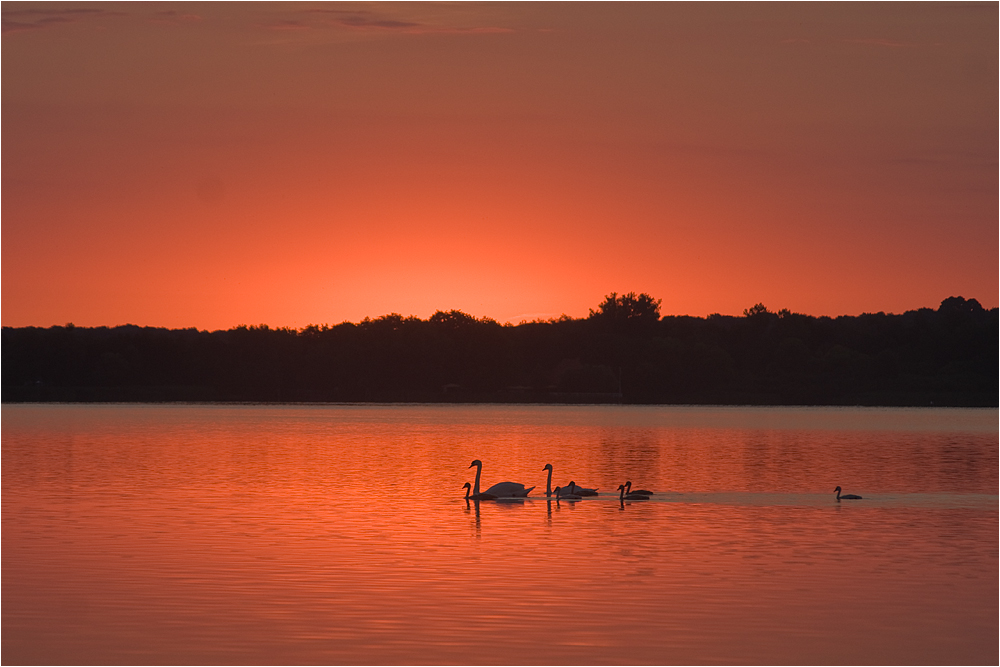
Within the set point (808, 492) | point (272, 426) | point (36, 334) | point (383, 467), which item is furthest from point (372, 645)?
point (36, 334)

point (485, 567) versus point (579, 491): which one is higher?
point (579, 491)

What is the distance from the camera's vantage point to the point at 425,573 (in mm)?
23281

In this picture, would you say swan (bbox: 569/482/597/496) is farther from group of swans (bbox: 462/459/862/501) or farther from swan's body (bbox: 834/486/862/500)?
swan's body (bbox: 834/486/862/500)

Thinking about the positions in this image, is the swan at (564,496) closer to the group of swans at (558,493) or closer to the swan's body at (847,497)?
the group of swans at (558,493)

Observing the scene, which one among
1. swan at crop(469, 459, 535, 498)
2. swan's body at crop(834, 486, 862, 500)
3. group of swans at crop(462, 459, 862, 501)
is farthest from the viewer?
swan at crop(469, 459, 535, 498)

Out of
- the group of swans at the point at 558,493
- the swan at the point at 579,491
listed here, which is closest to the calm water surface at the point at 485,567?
the group of swans at the point at 558,493

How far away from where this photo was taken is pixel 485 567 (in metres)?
24.1

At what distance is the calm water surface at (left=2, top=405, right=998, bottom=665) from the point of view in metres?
17.7

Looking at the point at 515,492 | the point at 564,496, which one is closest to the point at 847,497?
the point at 564,496

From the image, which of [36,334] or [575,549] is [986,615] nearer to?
[575,549]

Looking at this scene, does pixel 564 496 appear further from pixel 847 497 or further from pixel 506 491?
pixel 847 497

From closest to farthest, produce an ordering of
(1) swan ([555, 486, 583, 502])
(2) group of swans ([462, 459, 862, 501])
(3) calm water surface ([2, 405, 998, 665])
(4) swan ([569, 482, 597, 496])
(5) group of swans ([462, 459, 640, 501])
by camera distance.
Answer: (3) calm water surface ([2, 405, 998, 665])
(2) group of swans ([462, 459, 862, 501])
(5) group of swans ([462, 459, 640, 501])
(1) swan ([555, 486, 583, 502])
(4) swan ([569, 482, 597, 496])

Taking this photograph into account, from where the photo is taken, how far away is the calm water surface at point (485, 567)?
17.7 meters

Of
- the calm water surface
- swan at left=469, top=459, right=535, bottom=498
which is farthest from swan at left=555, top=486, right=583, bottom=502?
swan at left=469, top=459, right=535, bottom=498
